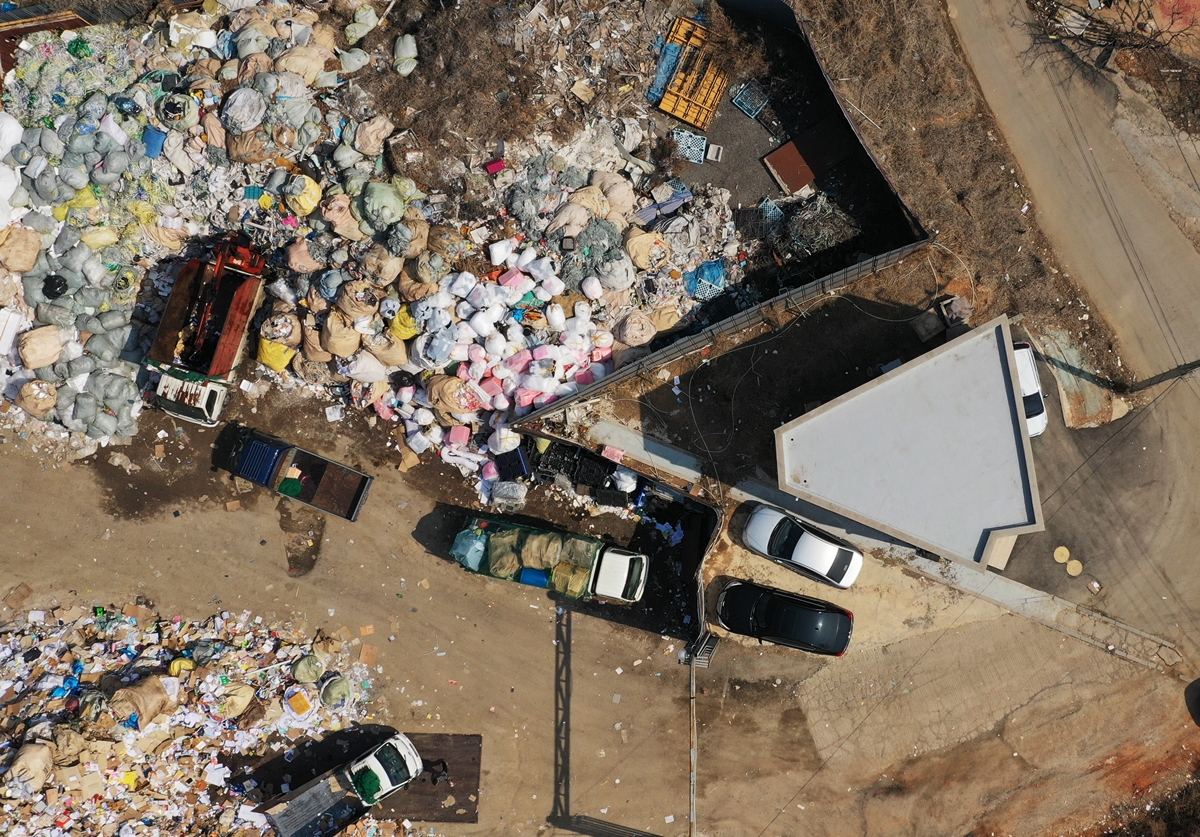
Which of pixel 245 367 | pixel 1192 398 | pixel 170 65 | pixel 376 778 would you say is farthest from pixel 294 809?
pixel 1192 398

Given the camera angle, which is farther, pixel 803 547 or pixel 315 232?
pixel 315 232

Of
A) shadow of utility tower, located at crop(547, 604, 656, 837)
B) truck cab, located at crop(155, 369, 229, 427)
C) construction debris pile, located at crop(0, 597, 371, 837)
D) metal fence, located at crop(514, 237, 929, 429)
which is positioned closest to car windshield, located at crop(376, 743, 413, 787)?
construction debris pile, located at crop(0, 597, 371, 837)

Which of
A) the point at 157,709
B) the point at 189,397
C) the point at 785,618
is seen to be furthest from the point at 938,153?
the point at 157,709

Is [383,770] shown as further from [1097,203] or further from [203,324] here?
[1097,203]

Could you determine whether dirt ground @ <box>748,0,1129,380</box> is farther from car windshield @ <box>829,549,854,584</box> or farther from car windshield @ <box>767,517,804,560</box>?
car windshield @ <box>829,549,854,584</box>

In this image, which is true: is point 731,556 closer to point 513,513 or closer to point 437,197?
point 513,513

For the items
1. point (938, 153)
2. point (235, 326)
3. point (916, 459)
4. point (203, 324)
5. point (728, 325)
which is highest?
point (938, 153)
